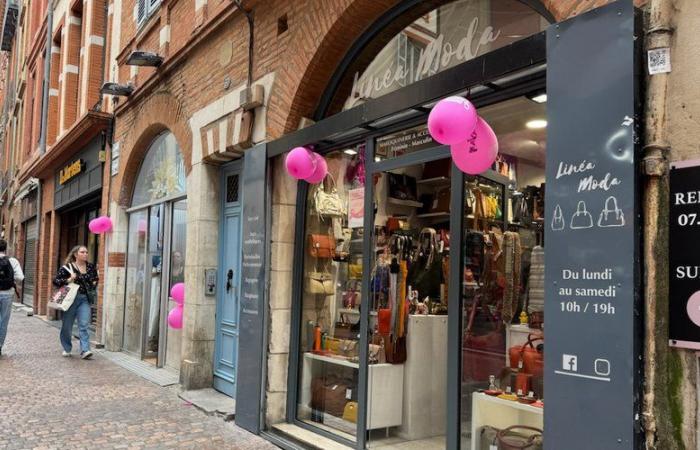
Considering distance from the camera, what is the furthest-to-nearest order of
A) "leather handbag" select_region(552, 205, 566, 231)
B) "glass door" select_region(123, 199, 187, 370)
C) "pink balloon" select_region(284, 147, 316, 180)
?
"glass door" select_region(123, 199, 187, 370)
"pink balloon" select_region(284, 147, 316, 180)
"leather handbag" select_region(552, 205, 566, 231)

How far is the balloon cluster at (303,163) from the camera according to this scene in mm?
5309

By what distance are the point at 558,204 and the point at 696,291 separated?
2.49ft

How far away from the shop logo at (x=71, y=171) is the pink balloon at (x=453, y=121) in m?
11.8

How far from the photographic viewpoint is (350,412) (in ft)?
17.4

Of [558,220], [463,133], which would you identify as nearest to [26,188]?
[463,133]

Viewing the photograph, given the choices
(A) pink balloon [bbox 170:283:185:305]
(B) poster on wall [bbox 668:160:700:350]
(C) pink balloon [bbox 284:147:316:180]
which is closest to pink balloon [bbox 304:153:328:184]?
(C) pink balloon [bbox 284:147:316:180]

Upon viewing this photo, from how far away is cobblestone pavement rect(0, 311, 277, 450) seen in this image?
534cm

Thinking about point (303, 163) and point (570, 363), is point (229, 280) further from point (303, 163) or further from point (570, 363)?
point (570, 363)

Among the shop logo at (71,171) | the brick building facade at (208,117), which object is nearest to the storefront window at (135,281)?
the brick building facade at (208,117)

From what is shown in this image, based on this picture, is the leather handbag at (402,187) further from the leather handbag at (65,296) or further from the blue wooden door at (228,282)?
the leather handbag at (65,296)

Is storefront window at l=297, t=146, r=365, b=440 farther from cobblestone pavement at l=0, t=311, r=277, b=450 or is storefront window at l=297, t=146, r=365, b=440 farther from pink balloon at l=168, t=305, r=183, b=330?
pink balloon at l=168, t=305, r=183, b=330

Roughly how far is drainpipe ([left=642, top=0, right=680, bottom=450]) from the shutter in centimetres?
2034

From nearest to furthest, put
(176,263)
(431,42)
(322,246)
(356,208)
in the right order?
(431,42)
(356,208)
(322,246)
(176,263)

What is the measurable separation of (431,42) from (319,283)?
2479 millimetres
